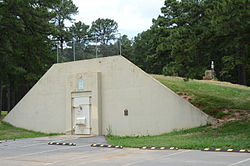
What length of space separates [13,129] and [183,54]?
1211 centimetres

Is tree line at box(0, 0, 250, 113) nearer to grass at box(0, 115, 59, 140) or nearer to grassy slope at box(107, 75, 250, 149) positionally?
grassy slope at box(107, 75, 250, 149)

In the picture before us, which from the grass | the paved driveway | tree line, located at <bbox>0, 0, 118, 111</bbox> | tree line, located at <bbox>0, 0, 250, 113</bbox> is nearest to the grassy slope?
the paved driveway

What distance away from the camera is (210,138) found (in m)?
13.4

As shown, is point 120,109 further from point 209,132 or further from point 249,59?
point 249,59

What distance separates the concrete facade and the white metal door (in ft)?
0.89

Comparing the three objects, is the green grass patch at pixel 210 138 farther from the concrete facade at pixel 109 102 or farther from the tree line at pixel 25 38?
the tree line at pixel 25 38

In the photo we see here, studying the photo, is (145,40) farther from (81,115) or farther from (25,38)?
(81,115)

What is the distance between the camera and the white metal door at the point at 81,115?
19.7 metres

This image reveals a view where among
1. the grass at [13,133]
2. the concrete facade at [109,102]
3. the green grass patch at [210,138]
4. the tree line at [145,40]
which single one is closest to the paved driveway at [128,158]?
the green grass patch at [210,138]

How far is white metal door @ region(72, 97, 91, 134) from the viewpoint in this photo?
64.5 ft

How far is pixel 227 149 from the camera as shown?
425 inches

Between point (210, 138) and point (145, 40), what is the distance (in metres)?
44.4

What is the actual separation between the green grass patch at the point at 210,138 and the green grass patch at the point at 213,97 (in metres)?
2.13

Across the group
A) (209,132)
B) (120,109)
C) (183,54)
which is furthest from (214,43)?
(120,109)
